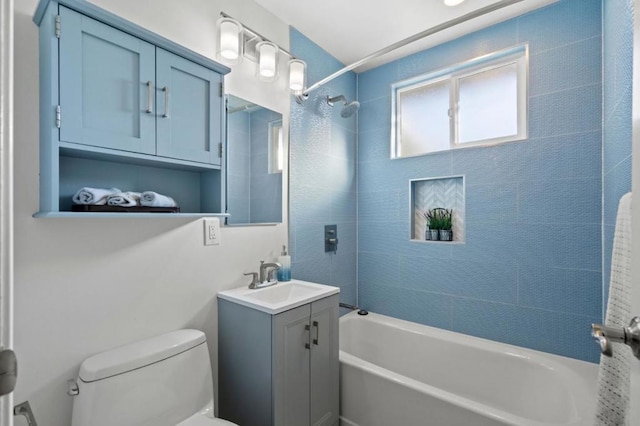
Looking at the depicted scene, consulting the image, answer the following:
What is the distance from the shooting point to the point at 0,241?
398 millimetres

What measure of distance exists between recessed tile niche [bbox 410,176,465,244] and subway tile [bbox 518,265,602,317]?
479 mm

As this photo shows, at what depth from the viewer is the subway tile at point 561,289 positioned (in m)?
1.74

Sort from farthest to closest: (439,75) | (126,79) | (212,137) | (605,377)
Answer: (439,75) < (212,137) < (126,79) < (605,377)

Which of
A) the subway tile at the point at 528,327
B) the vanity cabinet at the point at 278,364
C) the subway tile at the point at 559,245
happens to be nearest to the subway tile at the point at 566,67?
the subway tile at the point at 559,245

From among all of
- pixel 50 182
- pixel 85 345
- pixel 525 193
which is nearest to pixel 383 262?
pixel 525 193

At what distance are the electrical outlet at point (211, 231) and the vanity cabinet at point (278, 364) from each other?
0.33 metres

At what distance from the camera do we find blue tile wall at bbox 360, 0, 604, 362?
69.2 inches

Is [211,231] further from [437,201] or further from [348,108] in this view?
[437,201]

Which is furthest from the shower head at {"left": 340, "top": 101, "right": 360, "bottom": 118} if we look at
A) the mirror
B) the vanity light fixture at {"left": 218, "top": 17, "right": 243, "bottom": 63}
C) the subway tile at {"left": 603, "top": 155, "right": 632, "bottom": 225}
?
the subway tile at {"left": 603, "top": 155, "right": 632, "bottom": 225}

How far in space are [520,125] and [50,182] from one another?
2.50 m

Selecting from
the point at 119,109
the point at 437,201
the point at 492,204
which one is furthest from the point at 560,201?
the point at 119,109

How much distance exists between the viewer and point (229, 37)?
1604 millimetres

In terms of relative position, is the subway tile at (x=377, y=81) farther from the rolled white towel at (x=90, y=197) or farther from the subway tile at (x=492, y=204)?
the rolled white towel at (x=90, y=197)

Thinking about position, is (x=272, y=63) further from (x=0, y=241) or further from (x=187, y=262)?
(x=0, y=241)
